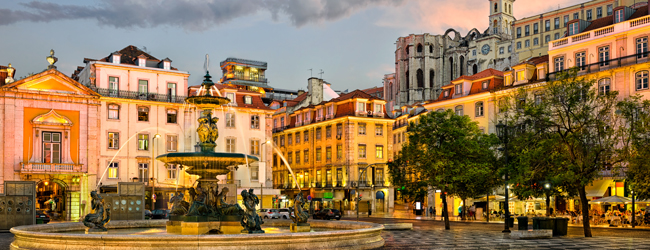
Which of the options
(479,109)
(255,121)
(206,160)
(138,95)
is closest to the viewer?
(206,160)

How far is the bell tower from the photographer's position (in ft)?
460

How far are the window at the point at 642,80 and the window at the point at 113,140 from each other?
137 feet

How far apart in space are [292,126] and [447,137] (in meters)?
47.6

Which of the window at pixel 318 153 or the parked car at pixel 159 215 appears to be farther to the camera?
the window at pixel 318 153

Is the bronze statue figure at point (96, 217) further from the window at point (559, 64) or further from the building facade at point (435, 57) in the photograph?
the building facade at point (435, 57)

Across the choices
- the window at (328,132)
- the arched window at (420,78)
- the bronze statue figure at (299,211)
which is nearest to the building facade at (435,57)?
the arched window at (420,78)

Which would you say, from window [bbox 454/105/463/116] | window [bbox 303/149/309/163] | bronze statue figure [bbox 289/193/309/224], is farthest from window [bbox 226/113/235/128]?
bronze statue figure [bbox 289/193/309/224]

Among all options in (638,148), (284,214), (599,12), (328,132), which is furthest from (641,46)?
(599,12)

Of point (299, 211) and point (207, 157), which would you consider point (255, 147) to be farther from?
point (207, 157)

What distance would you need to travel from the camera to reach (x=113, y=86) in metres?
56.3

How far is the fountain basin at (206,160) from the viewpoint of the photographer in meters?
21.3

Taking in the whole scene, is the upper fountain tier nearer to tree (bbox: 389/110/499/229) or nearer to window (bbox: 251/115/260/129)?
tree (bbox: 389/110/499/229)

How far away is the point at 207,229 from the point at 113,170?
3721 cm

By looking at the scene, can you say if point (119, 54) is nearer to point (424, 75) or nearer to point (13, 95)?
point (13, 95)
